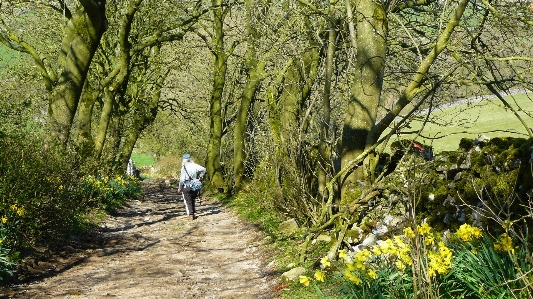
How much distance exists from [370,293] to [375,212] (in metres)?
3.21

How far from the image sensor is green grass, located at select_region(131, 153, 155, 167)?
6264cm

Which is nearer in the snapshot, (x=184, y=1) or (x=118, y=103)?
(x=184, y=1)

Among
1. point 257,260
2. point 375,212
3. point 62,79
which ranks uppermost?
point 62,79

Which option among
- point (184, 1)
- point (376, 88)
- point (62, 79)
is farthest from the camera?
point (184, 1)

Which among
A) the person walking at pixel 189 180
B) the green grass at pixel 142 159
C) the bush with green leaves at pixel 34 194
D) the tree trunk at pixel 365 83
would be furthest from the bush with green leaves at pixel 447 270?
the green grass at pixel 142 159

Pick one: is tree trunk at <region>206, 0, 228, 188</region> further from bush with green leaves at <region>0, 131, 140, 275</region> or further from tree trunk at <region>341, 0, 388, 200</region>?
tree trunk at <region>341, 0, 388, 200</region>

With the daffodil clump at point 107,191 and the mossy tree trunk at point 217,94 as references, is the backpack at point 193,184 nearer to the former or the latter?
the daffodil clump at point 107,191

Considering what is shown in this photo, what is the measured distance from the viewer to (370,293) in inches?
206

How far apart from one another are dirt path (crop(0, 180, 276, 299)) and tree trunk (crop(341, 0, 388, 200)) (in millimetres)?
2414

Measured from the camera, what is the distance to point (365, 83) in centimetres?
973

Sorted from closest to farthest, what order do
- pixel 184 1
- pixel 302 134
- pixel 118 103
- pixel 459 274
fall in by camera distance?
pixel 459 274
pixel 302 134
pixel 184 1
pixel 118 103

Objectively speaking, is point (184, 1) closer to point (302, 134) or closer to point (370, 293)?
point (302, 134)

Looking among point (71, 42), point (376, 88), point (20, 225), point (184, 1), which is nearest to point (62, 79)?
point (71, 42)

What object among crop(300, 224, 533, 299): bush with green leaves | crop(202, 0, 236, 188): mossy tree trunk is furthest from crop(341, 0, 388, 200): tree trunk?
crop(202, 0, 236, 188): mossy tree trunk
